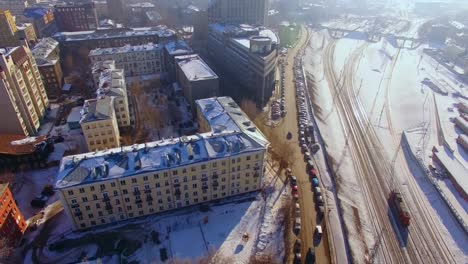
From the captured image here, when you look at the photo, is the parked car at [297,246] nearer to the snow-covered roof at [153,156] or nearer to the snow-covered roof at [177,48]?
the snow-covered roof at [153,156]

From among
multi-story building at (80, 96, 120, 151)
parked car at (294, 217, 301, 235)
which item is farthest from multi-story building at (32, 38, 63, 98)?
parked car at (294, 217, 301, 235)

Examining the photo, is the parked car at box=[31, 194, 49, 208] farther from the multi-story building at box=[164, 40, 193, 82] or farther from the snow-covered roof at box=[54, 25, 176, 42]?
the snow-covered roof at box=[54, 25, 176, 42]

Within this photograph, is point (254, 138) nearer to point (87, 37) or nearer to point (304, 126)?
point (304, 126)

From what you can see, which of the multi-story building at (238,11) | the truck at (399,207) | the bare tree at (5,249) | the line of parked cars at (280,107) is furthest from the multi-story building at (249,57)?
the bare tree at (5,249)

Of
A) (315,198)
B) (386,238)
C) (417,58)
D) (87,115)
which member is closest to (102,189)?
(87,115)

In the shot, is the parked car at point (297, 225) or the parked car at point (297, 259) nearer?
the parked car at point (297, 259)
